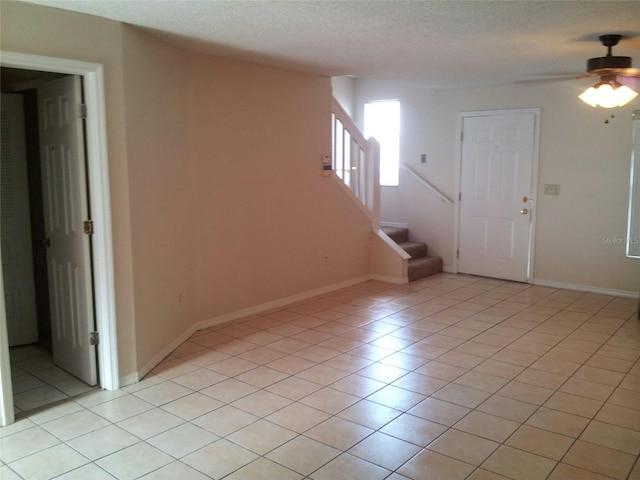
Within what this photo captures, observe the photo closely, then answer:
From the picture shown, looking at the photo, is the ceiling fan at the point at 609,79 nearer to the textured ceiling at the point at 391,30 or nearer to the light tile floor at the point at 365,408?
the textured ceiling at the point at 391,30

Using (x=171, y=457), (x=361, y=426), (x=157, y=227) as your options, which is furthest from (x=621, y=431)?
(x=157, y=227)

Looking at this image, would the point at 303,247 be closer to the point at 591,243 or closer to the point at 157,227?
the point at 157,227

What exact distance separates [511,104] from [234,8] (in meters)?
4.49

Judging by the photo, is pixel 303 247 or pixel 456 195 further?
pixel 456 195

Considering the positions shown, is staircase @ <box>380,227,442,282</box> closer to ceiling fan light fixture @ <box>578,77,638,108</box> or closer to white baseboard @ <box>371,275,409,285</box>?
white baseboard @ <box>371,275,409,285</box>

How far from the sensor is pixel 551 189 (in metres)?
6.35

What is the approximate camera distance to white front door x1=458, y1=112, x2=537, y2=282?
6.54 meters

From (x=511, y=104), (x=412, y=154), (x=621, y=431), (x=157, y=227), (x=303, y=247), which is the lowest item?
(x=621, y=431)

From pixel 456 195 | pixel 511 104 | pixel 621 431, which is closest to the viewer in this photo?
pixel 621 431

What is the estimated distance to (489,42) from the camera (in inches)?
160

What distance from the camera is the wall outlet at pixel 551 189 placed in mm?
6309

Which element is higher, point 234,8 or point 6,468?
point 234,8

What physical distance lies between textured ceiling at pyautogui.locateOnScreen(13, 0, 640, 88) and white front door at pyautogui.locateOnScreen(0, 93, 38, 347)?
4.77 ft

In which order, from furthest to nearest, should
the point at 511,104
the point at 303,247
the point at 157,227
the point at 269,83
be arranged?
the point at 511,104 < the point at 303,247 < the point at 269,83 < the point at 157,227
